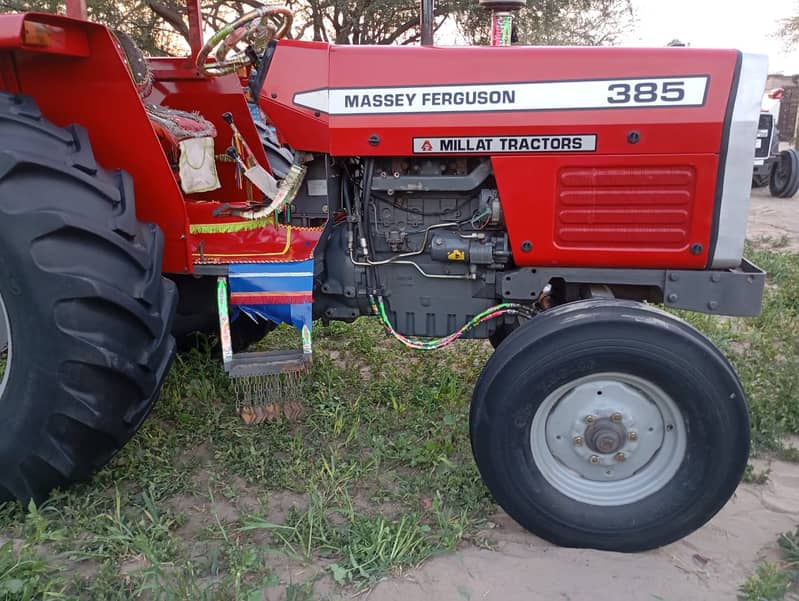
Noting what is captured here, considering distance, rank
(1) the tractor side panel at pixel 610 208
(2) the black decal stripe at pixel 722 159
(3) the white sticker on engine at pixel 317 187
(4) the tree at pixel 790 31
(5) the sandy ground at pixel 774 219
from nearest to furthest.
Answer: (2) the black decal stripe at pixel 722 159, (1) the tractor side panel at pixel 610 208, (3) the white sticker on engine at pixel 317 187, (5) the sandy ground at pixel 774 219, (4) the tree at pixel 790 31

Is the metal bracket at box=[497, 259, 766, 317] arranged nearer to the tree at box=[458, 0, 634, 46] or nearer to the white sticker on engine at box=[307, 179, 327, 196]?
the white sticker on engine at box=[307, 179, 327, 196]

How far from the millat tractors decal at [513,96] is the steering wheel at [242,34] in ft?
1.11

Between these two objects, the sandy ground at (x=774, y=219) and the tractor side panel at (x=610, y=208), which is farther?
the sandy ground at (x=774, y=219)

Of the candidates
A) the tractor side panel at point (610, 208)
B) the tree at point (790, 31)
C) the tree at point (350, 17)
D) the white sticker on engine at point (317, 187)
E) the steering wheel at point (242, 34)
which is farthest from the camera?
the tree at point (790, 31)


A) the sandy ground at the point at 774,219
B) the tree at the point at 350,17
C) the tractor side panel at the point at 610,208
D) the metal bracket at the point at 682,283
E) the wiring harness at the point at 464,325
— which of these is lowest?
the sandy ground at the point at 774,219

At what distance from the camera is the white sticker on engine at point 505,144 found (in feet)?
7.44

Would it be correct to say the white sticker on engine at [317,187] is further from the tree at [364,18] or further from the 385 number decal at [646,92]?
the tree at [364,18]

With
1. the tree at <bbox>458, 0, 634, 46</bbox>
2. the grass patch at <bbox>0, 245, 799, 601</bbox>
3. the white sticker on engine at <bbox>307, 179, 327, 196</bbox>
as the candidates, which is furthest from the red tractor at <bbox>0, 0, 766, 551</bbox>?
the tree at <bbox>458, 0, 634, 46</bbox>

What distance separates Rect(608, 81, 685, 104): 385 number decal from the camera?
216 cm

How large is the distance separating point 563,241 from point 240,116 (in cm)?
170

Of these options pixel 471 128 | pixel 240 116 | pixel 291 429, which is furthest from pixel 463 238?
pixel 240 116

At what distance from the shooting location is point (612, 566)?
2.11m

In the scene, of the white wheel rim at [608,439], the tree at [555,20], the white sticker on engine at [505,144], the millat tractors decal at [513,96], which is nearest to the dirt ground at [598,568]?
the white wheel rim at [608,439]

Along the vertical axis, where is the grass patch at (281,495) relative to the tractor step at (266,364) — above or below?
below
